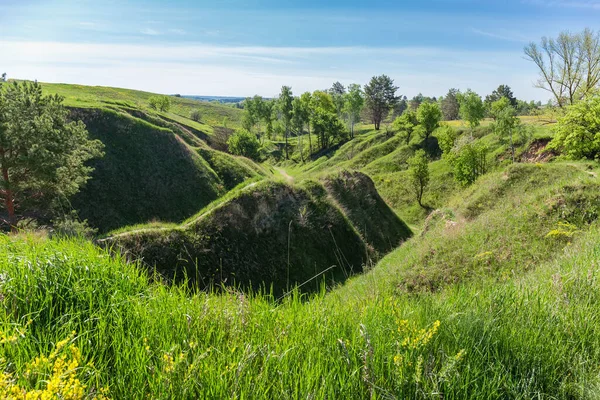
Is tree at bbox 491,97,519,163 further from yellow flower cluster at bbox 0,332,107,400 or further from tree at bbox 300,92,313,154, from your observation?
yellow flower cluster at bbox 0,332,107,400

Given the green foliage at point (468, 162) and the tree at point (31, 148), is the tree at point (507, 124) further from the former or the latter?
the tree at point (31, 148)

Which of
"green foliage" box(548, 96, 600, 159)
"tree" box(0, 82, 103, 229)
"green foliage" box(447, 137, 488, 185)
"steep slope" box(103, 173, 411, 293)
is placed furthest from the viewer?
"green foliage" box(447, 137, 488, 185)

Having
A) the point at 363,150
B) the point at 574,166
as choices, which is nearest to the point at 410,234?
the point at 574,166

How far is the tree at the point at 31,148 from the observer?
54.5 ft

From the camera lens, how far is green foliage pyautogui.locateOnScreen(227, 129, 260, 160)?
3130 inches

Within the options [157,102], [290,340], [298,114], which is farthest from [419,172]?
[157,102]

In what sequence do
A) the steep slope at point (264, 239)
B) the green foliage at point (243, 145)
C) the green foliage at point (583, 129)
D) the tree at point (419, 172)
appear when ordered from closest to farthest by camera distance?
the steep slope at point (264, 239) → the green foliage at point (583, 129) → the tree at point (419, 172) → the green foliage at point (243, 145)

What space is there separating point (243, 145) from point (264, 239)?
61705 millimetres

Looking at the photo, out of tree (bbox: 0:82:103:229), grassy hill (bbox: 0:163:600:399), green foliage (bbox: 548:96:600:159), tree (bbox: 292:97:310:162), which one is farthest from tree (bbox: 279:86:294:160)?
grassy hill (bbox: 0:163:600:399)

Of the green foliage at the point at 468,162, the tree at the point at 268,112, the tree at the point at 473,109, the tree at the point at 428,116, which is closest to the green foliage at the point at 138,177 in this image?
the green foliage at the point at 468,162

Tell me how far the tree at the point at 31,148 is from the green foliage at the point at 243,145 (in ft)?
196

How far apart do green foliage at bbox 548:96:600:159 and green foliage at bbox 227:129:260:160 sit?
202ft

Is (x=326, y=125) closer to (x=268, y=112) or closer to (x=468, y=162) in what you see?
(x=268, y=112)

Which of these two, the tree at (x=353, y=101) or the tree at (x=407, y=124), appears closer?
the tree at (x=407, y=124)
